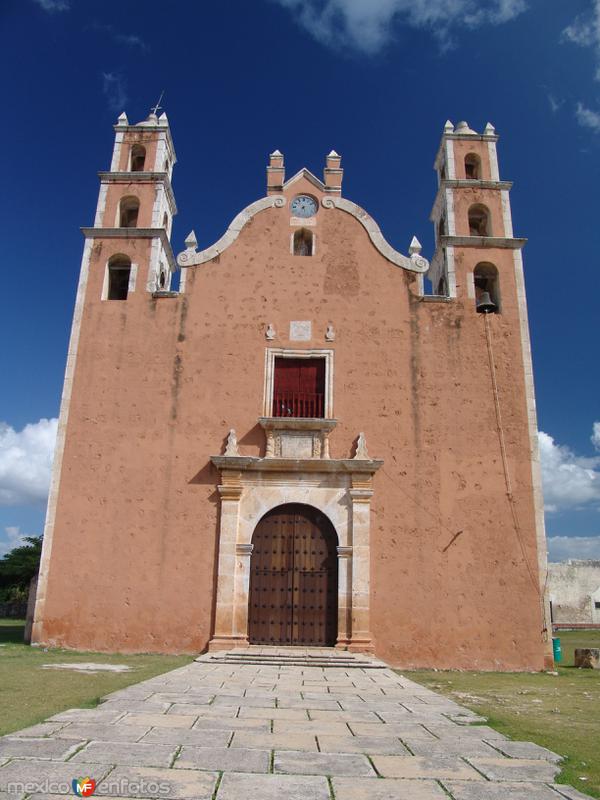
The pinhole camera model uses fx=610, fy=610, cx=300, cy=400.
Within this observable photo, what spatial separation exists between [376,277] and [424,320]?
1386mm

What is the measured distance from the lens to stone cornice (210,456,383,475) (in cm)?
1138

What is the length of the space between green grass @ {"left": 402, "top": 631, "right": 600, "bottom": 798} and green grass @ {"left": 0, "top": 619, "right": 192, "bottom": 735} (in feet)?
11.6

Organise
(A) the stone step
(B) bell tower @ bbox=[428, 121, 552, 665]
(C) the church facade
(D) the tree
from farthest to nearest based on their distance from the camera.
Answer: (D) the tree
(B) bell tower @ bbox=[428, 121, 552, 665]
(C) the church facade
(A) the stone step

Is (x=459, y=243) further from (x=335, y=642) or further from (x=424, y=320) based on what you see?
(x=335, y=642)

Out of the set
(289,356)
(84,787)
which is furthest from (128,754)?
(289,356)

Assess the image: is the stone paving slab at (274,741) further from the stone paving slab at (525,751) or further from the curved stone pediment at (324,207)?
the curved stone pediment at (324,207)

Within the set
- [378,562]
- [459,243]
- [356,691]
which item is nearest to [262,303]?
[459,243]

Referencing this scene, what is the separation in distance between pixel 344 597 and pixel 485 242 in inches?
315

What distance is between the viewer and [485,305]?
12273 millimetres

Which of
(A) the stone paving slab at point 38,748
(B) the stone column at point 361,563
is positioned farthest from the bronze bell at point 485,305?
(A) the stone paving slab at point 38,748

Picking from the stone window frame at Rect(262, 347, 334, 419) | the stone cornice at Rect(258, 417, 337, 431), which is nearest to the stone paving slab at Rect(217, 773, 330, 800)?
the stone cornice at Rect(258, 417, 337, 431)

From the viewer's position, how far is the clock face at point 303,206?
44.3 ft

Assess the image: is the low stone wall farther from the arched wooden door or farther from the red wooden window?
the red wooden window

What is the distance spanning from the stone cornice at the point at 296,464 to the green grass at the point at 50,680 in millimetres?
3410
